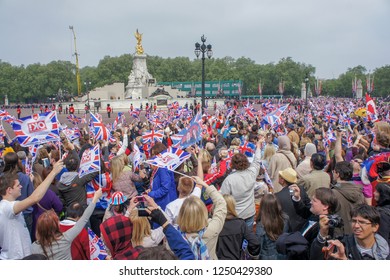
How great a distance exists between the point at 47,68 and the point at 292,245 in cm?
10806

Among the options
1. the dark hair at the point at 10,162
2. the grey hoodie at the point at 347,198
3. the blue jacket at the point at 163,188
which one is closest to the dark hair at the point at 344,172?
the grey hoodie at the point at 347,198

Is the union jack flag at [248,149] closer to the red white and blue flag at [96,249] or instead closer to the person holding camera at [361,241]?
the red white and blue flag at [96,249]

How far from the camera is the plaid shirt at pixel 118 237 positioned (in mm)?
3379

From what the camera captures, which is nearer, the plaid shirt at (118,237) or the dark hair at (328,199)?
the plaid shirt at (118,237)

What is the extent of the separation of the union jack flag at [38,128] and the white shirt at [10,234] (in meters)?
3.24

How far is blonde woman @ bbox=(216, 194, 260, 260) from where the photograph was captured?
12.8 feet

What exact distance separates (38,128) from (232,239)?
14.3ft

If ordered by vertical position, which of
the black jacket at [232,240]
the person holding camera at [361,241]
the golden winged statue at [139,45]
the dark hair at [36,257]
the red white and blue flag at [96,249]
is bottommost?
the red white and blue flag at [96,249]

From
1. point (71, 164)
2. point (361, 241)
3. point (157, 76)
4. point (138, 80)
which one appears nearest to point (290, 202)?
point (361, 241)

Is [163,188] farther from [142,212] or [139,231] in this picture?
[142,212]

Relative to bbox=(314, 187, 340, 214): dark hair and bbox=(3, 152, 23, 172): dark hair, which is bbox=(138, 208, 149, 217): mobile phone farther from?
bbox=(3, 152, 23, 172): dark hair

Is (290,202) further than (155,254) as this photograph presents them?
Yes

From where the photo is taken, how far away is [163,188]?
5441 mm

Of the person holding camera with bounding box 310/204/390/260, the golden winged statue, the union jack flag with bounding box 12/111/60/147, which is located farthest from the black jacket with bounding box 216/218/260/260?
the golden winged statue
